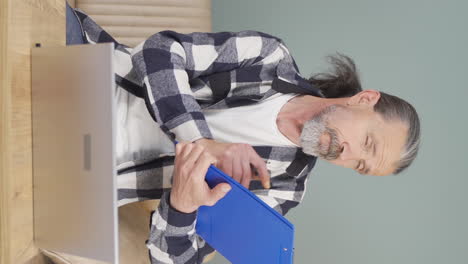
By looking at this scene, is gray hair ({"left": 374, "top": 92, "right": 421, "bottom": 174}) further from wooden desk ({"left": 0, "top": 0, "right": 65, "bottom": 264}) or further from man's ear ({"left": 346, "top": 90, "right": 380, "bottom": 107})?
wooden desk ({"left": 0, "top": 0, "right": 65, "bottom": 264})

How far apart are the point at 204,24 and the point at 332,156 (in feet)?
2.45

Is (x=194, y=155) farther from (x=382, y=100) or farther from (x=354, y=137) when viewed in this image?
(x=382, y=100)

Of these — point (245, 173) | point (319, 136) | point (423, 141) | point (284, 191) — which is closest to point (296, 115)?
point (319, 136)

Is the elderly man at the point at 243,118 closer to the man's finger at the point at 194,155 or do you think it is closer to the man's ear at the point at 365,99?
the man's ear at the point at 365,99

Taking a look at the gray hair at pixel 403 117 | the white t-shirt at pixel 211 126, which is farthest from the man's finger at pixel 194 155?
the gray hair at pixel 403 117

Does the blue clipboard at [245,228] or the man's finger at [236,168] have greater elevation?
the man's finger at [236,168]

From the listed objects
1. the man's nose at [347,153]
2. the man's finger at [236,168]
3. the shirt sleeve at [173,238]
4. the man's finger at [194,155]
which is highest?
the man's finger at [194,155]

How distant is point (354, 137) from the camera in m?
1.18

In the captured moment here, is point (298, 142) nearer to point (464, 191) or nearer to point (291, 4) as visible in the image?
point (464, 191)

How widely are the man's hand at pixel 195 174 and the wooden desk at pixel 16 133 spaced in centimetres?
25

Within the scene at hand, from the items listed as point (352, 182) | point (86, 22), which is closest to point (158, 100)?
point (86, 22)

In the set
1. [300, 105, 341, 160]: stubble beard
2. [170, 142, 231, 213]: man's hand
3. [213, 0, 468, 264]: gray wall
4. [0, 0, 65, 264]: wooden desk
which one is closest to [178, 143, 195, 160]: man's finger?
[170, 142, 231, 213]: man's hand

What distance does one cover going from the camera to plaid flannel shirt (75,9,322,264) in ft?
3.30

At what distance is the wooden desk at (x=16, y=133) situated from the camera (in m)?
0.66
